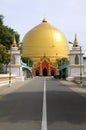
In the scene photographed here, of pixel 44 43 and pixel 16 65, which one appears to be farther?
pixel 44 43

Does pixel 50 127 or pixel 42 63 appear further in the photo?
pixel 42 63

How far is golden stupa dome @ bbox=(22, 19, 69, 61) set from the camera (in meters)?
130

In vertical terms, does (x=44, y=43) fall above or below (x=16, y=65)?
above

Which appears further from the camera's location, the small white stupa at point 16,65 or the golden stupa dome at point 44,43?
the golden stupa dome at point 44,43

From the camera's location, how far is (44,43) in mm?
131500

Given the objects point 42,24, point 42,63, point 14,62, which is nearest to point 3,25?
point 14,62

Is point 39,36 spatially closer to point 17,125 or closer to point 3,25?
point 3,25

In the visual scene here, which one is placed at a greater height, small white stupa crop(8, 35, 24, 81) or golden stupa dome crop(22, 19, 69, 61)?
golden stupa dome crop(22, 19, 69, 61)

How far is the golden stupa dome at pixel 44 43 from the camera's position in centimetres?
12975

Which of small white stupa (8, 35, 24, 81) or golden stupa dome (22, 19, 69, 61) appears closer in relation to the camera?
small white stupa (8, 35, 24, 81)

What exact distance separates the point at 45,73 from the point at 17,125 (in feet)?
377

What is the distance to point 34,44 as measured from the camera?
131375 millimetres

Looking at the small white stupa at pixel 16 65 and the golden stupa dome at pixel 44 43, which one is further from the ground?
the golden stupa dome at pixel 44 43

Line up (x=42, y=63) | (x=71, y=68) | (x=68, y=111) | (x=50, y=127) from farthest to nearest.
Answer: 1. (x=42, y=63)
2. (x=71, y=68)
3. (x=68, y=111)
4. (x=50, y=127)
